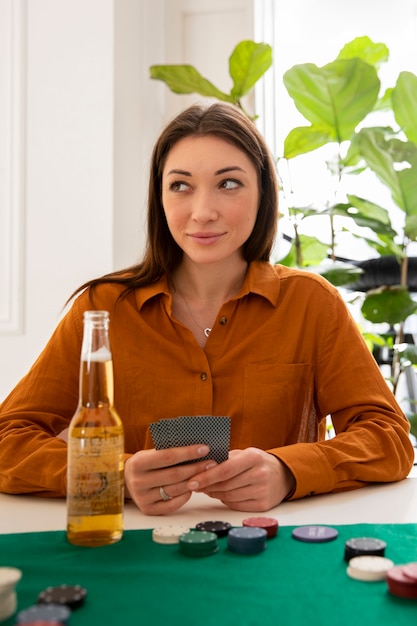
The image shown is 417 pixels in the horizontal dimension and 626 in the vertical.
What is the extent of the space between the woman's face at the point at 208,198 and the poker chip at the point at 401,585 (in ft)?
2.95

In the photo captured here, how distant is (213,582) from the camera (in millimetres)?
802

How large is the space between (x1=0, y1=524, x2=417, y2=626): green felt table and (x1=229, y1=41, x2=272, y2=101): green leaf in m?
2.03

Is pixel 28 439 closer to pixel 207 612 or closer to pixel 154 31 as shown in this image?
pixel 207 612

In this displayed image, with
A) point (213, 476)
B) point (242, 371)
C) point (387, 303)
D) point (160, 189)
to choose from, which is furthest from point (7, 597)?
point (387, 303)

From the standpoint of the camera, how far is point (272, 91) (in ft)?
10.8

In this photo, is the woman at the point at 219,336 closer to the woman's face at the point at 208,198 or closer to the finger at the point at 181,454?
the woman's face at the point at 208,198

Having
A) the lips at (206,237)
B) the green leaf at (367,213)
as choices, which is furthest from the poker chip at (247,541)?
the green leaf at (367,213)

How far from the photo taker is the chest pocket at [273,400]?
5.13 ft

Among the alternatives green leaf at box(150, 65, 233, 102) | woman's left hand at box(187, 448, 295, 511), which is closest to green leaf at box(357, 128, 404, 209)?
green leaf at box(150, 65, 233, 102)

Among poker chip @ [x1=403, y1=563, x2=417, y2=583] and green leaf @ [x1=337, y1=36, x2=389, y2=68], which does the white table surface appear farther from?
green leaf @ [x1=337, y1=36, x2=389, y2=68]

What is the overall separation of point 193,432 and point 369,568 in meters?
0.34

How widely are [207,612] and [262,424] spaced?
863 mm

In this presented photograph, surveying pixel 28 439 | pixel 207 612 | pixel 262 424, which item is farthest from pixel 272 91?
pixel 207 612

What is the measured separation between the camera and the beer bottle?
0.91 meters
